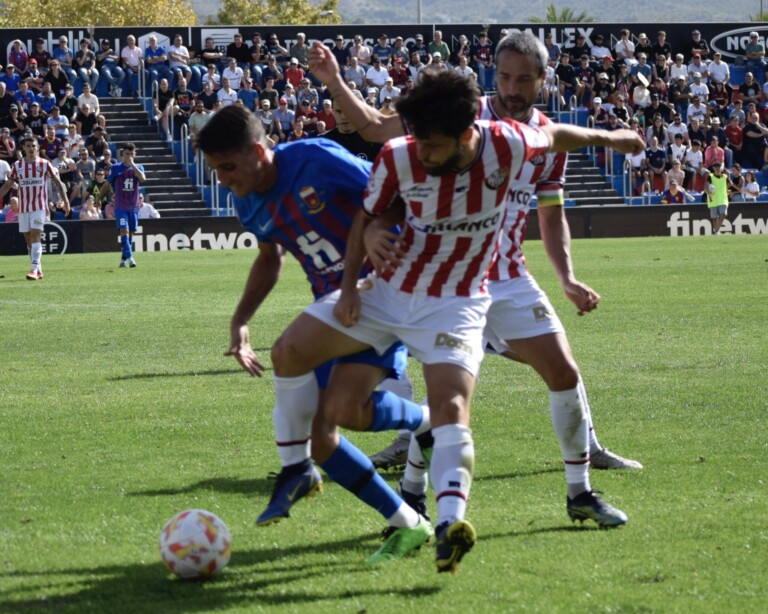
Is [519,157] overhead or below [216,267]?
overhead

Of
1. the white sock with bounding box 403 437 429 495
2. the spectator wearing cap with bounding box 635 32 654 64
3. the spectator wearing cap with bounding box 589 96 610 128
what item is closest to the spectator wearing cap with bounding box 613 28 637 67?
the spectator wearing cap with bounding box 635 32 654 64

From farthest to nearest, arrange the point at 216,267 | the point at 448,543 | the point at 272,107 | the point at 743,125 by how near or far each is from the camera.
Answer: the point at 743,125 → the point at 272,107 → the point at 216,267 → the point at 448,543

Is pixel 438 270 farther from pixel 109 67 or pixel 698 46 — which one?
pixel 698 46

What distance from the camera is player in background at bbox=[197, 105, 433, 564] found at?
15.7 feet

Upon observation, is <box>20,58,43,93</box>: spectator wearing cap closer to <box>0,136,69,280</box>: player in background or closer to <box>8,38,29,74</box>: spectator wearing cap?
<box>8,38,29,74</box>: spectator wearing cap

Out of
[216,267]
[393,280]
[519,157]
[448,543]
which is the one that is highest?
[519,157]

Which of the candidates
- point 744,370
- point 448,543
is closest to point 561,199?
point 448,543

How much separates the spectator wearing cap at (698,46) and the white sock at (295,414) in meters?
36.8

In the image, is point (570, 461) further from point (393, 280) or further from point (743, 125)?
point (743, 125)

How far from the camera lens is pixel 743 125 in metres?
37.2

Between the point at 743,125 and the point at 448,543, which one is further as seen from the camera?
the point at 743,125

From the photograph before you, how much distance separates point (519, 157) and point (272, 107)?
2903cm

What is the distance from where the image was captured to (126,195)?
2336cm

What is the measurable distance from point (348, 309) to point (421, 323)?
28cm
